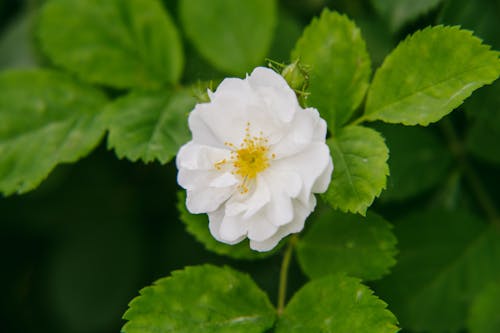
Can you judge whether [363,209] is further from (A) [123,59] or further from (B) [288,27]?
(B) [288,27]

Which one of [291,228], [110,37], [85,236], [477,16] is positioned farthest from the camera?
[85,236]

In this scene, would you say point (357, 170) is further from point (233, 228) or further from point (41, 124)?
point (41, 124)

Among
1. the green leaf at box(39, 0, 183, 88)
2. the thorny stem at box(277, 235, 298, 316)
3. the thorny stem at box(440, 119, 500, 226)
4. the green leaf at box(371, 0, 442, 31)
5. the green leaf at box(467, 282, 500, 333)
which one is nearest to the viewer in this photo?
the thorny stem at box(277, 235, 298, 316)

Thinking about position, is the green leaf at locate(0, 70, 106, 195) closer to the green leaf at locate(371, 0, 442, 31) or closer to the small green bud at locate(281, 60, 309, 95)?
the small green bud at locate(281, 60, 309, 95)

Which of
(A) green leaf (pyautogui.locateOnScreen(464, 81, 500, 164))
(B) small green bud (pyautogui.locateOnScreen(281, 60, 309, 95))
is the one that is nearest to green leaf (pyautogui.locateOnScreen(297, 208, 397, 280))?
(B) small green bud (pyautogui.locateOnScreen(281, 60, 309, 95))

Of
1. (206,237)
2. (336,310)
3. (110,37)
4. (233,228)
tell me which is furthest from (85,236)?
(336,310)

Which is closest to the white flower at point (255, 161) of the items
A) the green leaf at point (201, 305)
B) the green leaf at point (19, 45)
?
the green leaf at point (201, 305)
